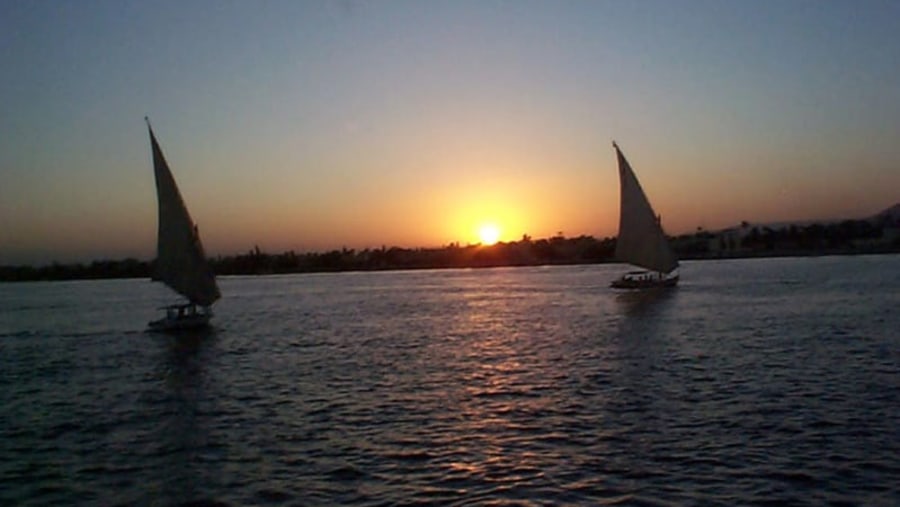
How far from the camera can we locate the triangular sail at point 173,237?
127 feet

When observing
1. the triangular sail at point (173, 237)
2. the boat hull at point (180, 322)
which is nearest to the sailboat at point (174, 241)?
the triangular sail at point (173, 237)

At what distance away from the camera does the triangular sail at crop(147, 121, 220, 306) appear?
3875 centimetres

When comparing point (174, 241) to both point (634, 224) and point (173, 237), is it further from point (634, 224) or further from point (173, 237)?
point (634, 224)

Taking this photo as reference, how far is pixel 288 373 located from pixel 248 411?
23.1 feet

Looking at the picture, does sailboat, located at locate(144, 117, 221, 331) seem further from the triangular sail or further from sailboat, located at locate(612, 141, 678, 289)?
sailboat, located at locate(612, 141, 678, 289)

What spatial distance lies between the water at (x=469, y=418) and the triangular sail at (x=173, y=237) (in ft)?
10.4

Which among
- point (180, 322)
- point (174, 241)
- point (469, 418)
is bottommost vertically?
point (469, 418)

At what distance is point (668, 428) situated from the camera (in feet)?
55.4

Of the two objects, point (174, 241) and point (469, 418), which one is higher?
point (174, 241)

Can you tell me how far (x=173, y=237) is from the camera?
127 feet

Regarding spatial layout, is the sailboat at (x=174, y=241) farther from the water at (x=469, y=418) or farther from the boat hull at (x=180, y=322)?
the water at (x=469, y=418)

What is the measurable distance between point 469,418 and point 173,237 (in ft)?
79.3

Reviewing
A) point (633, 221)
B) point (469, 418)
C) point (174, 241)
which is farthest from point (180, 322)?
point (633, 221)

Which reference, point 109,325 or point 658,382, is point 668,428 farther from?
point 109,325
